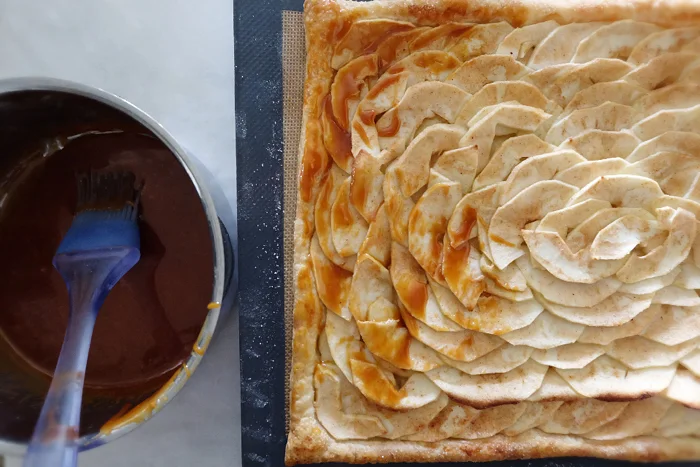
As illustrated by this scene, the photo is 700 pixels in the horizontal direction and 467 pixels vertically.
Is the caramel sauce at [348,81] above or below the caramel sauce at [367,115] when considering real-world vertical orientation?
above

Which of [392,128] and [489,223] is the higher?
[392,128]

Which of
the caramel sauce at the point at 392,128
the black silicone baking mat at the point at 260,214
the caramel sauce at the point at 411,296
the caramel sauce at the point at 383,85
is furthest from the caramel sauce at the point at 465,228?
the black silicone baking mat at the point at 260,214

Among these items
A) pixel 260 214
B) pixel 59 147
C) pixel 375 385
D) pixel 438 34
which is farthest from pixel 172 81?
pixel 375 385

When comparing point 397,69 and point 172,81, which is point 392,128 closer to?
point 397,69

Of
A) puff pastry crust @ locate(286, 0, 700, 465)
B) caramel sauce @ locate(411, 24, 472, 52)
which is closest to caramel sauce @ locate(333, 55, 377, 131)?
puff pastry crust @ locate(286, 0, 700, 465)

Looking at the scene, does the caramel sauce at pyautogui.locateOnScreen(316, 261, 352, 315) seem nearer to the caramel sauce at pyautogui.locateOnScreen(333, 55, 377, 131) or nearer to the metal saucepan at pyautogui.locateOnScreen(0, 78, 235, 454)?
the metal saucepan at pyautogui.locateOnScreen(0, 78, 235, 454)

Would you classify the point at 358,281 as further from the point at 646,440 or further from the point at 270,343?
A: the point at 646,440

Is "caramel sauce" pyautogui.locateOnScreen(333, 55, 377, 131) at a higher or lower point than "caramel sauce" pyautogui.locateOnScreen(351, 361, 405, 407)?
higher

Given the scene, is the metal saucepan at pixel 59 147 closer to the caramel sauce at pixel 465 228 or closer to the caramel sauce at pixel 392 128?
the caramel sauce at pixel 392 128
